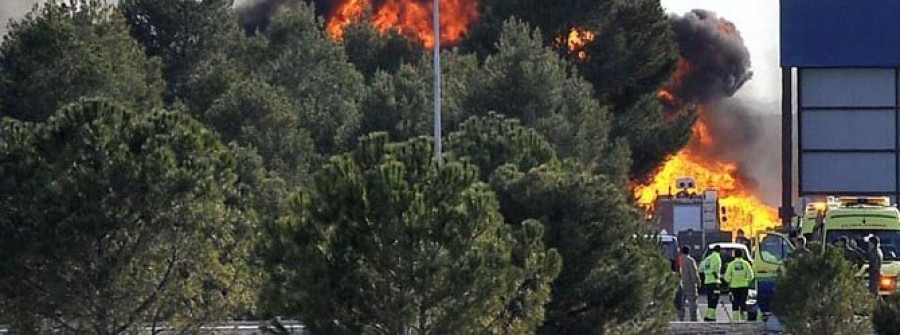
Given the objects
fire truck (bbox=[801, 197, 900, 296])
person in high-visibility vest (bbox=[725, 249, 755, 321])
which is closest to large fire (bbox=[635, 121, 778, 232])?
fire truck (bbox=[801, 197, 900, 296])

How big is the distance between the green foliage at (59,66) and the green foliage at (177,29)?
332 inches

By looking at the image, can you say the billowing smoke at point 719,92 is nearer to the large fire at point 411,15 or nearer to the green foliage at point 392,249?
the large fire at point 411,15

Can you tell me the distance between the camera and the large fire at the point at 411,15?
71938 mm

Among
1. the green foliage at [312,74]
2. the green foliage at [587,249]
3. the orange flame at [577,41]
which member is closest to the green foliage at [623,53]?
the orange flame at [577,41]

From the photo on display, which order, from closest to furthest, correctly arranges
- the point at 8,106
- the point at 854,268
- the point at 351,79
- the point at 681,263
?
1. the point at 854,268
2. the point at 681,263
3. the point at 8,106
4. the point at 351,79

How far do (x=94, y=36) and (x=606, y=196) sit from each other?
59.8ft

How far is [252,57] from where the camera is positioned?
50781 millimetres

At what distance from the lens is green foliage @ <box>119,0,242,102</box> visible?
1857 inches

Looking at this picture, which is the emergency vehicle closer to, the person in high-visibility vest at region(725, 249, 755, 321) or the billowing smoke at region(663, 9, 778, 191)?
the person in high-visibility vest at region(725, 249, 755, 321)

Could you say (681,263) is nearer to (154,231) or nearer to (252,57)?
(154,231)

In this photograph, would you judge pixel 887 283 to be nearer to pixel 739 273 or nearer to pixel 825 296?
pixel 739 273

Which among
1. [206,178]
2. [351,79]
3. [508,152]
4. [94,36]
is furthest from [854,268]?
[351,79]

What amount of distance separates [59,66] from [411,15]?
1543 inches

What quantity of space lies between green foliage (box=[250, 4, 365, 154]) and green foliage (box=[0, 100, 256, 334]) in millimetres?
25165
